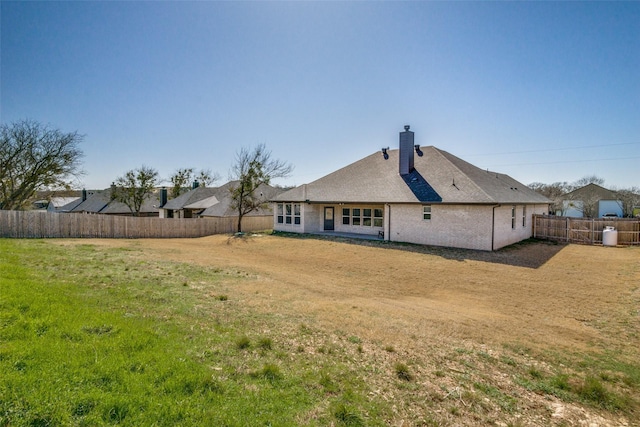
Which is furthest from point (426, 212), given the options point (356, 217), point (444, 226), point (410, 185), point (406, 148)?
point (356, 217)

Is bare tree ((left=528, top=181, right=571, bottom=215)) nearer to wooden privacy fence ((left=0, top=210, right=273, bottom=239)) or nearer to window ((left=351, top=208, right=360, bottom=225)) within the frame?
→ window ((left=351, top=208, right=360, bottom=225))

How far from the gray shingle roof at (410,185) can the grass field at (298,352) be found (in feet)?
29.6

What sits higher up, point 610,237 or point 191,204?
point 191,204

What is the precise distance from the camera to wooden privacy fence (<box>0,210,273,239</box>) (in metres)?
19.3

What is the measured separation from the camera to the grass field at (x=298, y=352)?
3.39m

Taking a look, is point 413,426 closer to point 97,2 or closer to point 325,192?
point 97,2

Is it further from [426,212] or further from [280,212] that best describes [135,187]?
[426,212]

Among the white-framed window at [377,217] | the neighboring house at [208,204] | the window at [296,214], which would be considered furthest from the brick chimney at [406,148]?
the neighboring house at [208,204]

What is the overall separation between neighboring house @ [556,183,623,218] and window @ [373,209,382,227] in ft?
116

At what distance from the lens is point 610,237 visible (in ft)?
64.2

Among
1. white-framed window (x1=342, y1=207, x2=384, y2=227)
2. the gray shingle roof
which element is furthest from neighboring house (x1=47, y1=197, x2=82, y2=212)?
white-framed window (x1=342, y1=207, x2=384, y2=227)

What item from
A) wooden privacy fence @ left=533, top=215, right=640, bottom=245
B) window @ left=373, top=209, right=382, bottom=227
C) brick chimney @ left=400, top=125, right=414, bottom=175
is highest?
brick chimney @ left=400, top=125, right=414, bottom=175

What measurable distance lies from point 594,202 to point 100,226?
56741mm

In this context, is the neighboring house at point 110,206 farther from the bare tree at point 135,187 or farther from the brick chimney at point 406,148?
the brick chimney at point 406,148
